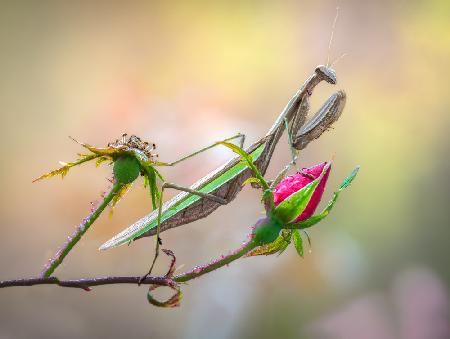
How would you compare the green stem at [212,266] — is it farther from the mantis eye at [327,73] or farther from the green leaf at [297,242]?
the mantis eye at [327,73]

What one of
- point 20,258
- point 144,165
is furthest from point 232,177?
point 20,258

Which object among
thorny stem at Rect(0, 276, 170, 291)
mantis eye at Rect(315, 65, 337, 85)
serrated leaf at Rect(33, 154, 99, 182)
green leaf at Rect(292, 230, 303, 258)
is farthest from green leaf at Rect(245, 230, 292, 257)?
mantis eye at Rect(315, 65, 337, 85)

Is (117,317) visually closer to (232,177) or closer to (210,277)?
(210,277)

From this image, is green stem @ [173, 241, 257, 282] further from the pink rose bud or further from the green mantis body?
the green mantis body

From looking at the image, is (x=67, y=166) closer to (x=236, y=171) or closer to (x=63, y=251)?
(x=63, y=251)

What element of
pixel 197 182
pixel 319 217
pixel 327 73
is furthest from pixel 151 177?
pixel 327 73
